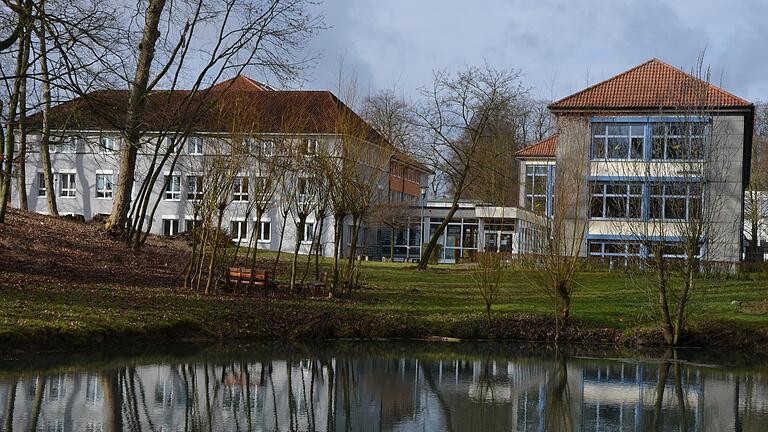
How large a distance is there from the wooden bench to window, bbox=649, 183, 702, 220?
30.7 feet

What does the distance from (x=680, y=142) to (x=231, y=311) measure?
32.9 ft

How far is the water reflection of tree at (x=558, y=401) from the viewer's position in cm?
1247

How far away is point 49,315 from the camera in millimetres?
18469

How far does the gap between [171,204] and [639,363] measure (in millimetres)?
43072

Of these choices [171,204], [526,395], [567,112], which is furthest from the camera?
[171,204]

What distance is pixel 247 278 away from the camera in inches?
994

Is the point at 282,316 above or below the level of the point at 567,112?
below

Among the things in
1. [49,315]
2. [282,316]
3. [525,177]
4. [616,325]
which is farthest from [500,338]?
[525,177]

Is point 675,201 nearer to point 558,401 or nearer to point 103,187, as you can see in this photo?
point 558,401

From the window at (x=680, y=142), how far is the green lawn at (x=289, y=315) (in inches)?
142

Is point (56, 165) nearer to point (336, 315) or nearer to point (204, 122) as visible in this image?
point (204, 122)

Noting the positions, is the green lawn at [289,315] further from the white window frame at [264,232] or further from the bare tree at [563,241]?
the white window frame at [264,232]

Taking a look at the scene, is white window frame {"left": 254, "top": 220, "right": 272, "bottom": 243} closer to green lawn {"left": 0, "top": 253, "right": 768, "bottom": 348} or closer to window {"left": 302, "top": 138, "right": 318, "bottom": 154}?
green lawn {"left": 0, "top": 253, "right": 768, "bottom": 348}

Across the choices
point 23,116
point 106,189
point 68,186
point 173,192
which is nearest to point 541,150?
point 173,192
